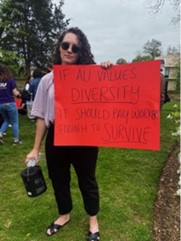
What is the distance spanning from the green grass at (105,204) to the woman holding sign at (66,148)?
0.31m

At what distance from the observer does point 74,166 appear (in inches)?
128

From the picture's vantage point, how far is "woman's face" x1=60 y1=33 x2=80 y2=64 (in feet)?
9.71

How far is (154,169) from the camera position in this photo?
18.8ft

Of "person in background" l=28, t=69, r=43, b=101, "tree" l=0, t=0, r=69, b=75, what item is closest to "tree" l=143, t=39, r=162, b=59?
"tree" l=0, t=0, r=69, b=75

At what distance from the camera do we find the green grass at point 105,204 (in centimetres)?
357

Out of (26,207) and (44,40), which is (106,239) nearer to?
(26,207)

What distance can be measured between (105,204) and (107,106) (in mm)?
1537

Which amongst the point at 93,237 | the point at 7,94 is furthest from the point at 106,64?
the point at 7,94

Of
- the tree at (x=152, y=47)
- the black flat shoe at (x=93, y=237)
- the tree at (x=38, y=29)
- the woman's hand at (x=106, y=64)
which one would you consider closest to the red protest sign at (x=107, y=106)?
the woman's hand at (x=106, y=64)

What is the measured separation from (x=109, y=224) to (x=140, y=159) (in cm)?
270

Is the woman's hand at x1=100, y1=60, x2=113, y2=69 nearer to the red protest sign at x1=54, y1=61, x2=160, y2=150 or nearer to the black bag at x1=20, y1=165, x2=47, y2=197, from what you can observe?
the red protest sign at x1=54, y1=61, x2=160, y2=150

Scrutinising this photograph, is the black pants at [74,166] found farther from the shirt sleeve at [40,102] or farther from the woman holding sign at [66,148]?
the shirt sleeve at [40,102]

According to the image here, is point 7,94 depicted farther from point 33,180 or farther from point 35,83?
point 33,180

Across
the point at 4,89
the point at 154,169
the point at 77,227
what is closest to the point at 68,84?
the point at 77,227
